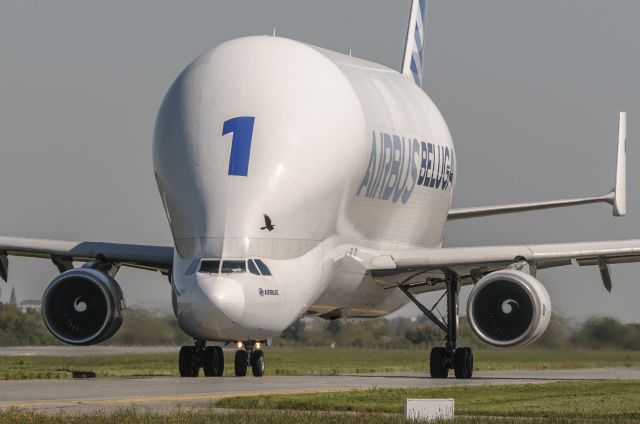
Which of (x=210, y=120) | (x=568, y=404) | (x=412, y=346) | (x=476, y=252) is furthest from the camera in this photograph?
(x=412, y=346)

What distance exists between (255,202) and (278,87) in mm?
2380

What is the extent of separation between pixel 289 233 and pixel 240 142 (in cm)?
165

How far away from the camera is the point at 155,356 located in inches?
1411

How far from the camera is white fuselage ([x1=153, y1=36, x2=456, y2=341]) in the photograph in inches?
934

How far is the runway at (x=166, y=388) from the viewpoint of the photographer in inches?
740

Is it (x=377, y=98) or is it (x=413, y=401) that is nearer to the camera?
(x=413, y=401)

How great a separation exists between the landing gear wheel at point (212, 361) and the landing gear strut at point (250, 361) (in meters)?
0.53

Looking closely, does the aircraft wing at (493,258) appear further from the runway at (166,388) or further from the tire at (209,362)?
the tire at (209,362)

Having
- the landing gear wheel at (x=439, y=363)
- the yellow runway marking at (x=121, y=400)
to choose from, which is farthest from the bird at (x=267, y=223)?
the landing gear wheel at (x=439, y=363)

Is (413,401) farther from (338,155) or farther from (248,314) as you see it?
(338,155)

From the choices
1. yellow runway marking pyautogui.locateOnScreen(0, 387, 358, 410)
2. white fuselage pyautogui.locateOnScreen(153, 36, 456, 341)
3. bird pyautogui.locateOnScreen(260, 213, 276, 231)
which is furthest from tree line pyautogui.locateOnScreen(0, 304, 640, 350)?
yellow runway marking pyautogui.locateOnScreen(0, 387, 358, 410)

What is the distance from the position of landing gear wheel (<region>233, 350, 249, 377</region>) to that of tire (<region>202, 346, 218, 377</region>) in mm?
536

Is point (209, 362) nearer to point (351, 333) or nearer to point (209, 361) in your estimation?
point (209, 361)

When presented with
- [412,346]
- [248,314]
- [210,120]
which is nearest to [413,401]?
[248,314]
